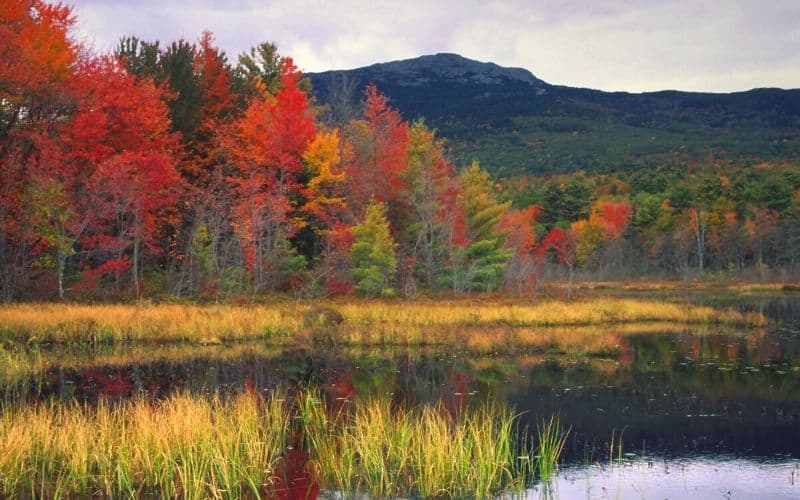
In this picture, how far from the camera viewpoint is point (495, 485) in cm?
1089

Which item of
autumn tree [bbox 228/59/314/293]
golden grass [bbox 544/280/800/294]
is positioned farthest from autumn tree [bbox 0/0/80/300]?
golden grass [bbox 544/280/800/294]

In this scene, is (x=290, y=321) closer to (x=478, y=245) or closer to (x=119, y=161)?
(x=119, y=161)

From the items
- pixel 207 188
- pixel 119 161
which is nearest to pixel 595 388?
pixel 119 161

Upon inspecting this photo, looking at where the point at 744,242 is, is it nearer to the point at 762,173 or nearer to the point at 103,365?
the point at 762,173

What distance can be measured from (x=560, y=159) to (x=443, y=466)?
4731 inches

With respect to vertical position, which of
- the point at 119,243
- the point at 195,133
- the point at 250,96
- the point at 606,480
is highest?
the point at 250,96

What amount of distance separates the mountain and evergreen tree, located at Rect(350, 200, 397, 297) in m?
71.5

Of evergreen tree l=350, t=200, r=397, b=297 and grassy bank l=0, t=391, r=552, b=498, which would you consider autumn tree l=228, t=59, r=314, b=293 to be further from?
grassy bank l=0, t=391, r=552, b=498

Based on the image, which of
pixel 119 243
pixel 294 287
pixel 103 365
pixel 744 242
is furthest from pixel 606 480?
pixel 744 242

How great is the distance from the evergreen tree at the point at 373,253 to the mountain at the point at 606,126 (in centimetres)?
7145

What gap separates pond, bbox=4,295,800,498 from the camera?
12.2m

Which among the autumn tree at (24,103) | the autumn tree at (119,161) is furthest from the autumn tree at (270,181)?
the autumn tree at (24,103)

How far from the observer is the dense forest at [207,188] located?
31.6m

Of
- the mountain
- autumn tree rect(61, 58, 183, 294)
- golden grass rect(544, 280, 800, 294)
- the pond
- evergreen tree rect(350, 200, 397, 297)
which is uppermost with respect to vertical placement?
the mountain
